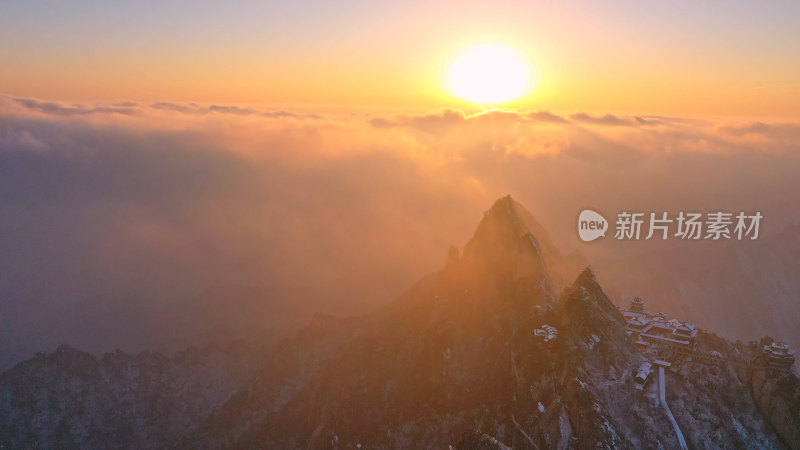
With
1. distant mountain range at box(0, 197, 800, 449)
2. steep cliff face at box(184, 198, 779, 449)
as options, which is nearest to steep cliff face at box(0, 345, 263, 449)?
distant mountain range at box(0, 197, 800, 449)

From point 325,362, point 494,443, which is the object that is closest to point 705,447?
point 494,443

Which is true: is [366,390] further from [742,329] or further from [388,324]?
[742,329]

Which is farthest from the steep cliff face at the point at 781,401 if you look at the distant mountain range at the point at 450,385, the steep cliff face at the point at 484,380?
the steep cliff face at the point at 484,380

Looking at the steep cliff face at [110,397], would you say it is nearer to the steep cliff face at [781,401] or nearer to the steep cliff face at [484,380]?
the steep cliff face at [484,380]

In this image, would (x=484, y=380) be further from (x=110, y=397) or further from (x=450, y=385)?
(x=110, y=397)

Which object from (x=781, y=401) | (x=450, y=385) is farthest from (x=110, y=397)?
(x=781, y=401)
